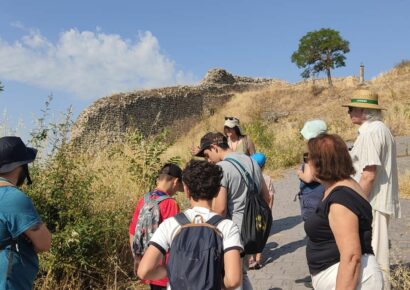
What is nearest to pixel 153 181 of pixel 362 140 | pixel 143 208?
pixel 143 208

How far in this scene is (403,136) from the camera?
17125 millimetres

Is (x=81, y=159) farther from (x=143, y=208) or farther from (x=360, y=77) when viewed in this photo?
(x=360, y=77)

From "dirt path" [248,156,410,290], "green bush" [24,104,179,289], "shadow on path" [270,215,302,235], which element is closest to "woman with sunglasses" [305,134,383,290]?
"dirt path" [248,156,410,290]

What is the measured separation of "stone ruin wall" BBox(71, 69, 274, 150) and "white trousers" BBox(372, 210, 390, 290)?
756 inches

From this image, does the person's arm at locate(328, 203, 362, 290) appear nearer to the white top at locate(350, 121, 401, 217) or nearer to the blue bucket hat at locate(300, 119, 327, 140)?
the white top at locate(350, 121, 401, 217)

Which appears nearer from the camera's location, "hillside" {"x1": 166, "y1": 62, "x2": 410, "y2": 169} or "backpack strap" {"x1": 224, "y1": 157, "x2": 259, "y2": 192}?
"backpack strap" {"x1": 224, "y1": 157, "x2": 259, "y2": 192}

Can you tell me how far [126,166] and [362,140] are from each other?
→ 414 cm

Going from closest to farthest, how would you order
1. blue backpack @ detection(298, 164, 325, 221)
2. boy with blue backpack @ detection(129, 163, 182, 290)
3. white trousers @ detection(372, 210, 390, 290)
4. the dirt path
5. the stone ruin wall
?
1. boy with blue backpack @ detection(129, 163, 182, 290)
2. white trousers @ detection(372, 210, 390, 290)
3. blue backpack @ detection(298, 164, 325, 221)
4. the dirt path
5. the stone ruin wall

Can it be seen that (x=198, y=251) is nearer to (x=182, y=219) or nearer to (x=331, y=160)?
(x=182, y=219)

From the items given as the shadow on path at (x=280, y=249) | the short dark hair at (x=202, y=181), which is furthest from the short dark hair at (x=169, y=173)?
the shadow on path at (x=280, y=249)

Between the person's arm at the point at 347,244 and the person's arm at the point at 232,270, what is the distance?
21.7 inches

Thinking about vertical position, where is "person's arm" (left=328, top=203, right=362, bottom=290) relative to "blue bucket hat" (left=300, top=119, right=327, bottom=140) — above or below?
below

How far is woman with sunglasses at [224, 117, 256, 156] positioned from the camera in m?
5.75

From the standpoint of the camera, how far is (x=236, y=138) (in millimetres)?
5852
